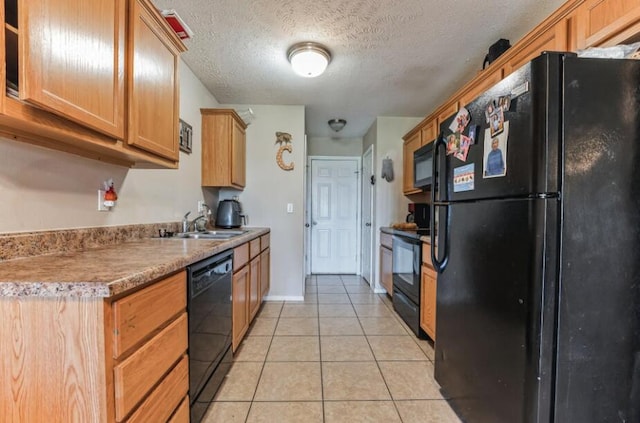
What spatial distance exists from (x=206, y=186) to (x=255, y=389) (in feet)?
6.60

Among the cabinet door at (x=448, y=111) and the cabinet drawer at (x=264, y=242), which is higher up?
the cabinet door at (x=448, y=111)

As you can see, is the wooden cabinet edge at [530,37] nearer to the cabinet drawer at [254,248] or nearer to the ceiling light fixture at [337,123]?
the ceiling light fixture at [337,123]

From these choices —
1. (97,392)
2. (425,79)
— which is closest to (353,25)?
(425,79)

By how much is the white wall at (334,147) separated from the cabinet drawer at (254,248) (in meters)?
2.63

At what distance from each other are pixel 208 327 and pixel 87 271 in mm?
756

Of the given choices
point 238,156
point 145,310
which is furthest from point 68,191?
point 238,156

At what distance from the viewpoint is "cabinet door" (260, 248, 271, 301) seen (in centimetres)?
297

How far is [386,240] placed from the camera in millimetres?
3590

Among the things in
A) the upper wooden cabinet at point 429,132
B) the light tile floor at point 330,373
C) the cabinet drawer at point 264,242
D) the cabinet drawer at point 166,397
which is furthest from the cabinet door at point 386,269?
the cabinet drawer at point 166,397

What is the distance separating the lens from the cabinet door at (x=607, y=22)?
45.6 inches

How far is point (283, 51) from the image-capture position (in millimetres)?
2301

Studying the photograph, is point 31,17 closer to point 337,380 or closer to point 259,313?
point 337,380

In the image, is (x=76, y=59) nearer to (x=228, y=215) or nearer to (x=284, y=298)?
(x=228, y=215)

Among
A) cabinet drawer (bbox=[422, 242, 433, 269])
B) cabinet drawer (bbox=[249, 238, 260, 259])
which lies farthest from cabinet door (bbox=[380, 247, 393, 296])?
cabinet drawer (bbox=[249, 238, 260, 259])
